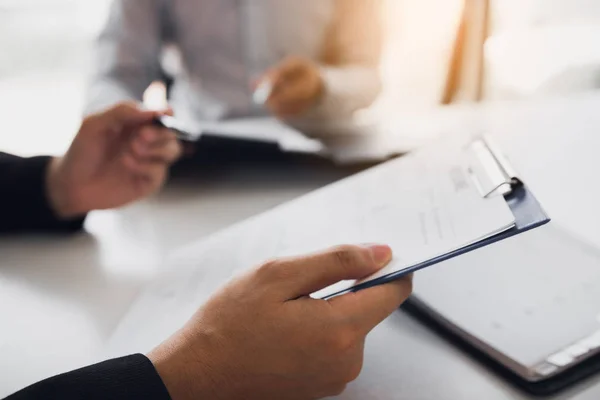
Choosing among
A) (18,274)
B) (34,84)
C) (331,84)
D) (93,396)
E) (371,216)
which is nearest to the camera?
(93,396)

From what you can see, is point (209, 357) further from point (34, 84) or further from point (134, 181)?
point (34, 84)

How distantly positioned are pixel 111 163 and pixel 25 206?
0.36 feet

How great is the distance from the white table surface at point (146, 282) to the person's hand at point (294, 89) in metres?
0.14

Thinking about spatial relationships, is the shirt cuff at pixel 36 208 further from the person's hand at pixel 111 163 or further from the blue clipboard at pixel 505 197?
the blue clipboard at pixel 505 197

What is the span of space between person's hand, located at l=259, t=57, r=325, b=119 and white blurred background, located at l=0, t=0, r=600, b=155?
0.23 m

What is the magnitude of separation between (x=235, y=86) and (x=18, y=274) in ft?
2.08

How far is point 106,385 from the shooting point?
0.32 metres

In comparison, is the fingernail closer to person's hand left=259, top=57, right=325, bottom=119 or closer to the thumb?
the thumb

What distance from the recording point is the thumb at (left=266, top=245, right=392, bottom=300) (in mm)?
334

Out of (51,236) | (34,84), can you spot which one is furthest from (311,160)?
(34,84)

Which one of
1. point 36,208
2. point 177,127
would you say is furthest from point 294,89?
point 36,208

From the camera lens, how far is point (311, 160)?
718 mm

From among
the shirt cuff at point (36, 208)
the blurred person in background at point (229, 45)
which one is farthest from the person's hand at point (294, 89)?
the shirt cuff at point (36, 208)

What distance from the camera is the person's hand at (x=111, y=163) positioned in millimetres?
635
